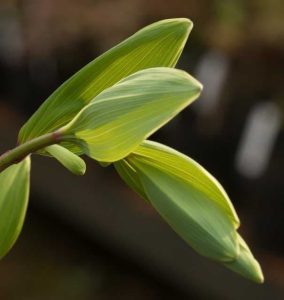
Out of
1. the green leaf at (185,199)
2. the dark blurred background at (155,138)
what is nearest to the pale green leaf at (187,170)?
the green leaf at (185,199)

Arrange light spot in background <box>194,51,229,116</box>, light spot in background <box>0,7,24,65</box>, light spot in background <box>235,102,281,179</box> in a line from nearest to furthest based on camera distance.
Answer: light spot in background <box>235,102,281,179</box> → light spot in background <box>194,51,229,116</box> → light spot in background <box>0,7,24,65</box>

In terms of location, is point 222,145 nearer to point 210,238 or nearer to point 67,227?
point 67,227

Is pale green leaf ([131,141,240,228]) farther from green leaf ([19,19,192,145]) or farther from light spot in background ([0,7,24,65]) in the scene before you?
light spot in background ([0,7,24,65])

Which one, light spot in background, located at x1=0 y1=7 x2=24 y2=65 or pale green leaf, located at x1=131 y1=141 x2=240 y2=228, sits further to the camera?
light spot in background, located at x1=0 y1=7 x2=24 y2=65

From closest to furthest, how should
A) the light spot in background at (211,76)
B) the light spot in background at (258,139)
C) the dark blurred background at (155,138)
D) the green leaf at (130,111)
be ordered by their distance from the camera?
the green leaf at (130,111) < the dark blurred background at (155,138) < the light spot in background at (258,139) < the light spot in background at (211,76)

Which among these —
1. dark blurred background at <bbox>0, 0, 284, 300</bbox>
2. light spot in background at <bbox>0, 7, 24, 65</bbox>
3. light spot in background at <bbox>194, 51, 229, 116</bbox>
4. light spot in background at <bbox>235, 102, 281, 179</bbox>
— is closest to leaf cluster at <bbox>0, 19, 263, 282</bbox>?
dark blurred background at <bbox>0, 0, 284, 300</bbox>

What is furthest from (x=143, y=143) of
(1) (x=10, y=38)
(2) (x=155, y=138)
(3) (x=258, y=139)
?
(1) (x=10, y=38)

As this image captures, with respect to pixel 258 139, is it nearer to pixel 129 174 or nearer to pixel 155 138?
pixel 155 138

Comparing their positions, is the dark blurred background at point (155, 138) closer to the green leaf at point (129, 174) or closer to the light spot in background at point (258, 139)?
the light spot in background at point (258, 139)
